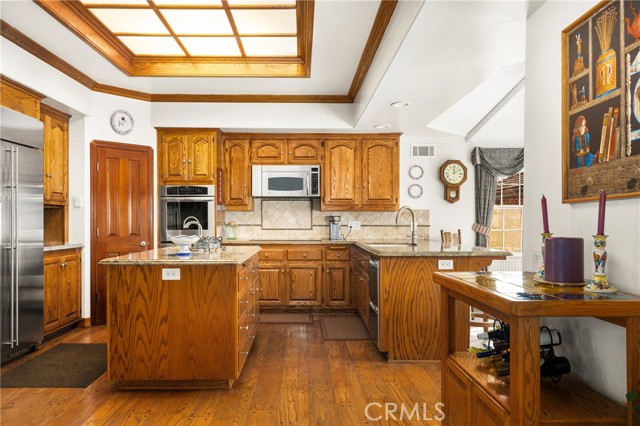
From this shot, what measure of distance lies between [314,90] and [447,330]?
382cm

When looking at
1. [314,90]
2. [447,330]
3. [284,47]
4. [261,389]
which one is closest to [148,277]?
[261,389]

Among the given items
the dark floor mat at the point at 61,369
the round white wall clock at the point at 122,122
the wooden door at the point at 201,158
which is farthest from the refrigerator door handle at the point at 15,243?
the wooden door at the point at 201,158

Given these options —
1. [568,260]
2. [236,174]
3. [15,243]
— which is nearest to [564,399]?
[568,260]

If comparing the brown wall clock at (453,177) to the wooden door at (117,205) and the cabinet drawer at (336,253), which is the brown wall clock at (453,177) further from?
the wooden door at (117,205)

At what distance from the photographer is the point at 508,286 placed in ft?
5.40

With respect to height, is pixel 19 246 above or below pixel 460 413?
above

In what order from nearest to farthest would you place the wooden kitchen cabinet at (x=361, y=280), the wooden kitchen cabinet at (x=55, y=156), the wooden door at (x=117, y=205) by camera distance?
the wooden kitchen cabinet at (x=55, y=156) → the wooden kitchen cabinet at (x=361, y=280) → the wooden door at (x=117, y=205)

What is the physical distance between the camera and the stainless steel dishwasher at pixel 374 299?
374 centimetres

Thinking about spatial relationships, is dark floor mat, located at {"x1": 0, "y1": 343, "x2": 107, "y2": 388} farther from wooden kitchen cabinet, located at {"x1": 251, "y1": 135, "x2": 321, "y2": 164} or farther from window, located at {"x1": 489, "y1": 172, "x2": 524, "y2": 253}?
window, located at {"x1": 489, "y1": 172, "x2": 524, "y2": 253}

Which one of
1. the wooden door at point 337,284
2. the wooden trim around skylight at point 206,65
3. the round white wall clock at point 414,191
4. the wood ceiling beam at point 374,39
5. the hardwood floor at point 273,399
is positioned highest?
the wooden trim around skylight at point 206,65

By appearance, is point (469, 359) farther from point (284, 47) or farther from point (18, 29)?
point (18, 29)

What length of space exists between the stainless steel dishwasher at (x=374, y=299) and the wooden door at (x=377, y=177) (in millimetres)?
1878

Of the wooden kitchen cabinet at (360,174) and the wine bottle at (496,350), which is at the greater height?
the wooden kitchen cabinet at (360,174)

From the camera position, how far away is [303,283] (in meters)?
5.55
